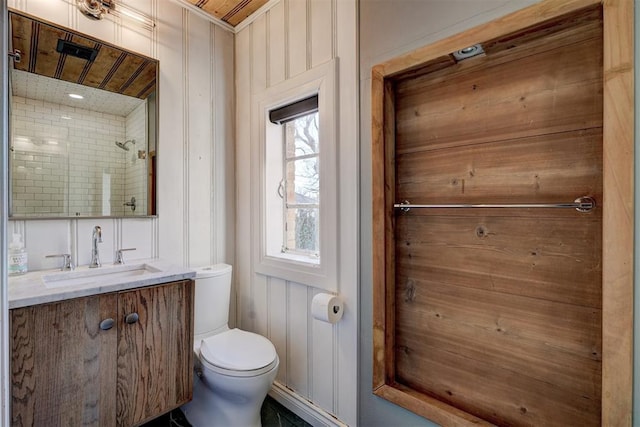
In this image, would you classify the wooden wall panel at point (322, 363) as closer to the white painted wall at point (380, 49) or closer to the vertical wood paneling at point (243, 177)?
the white painted wall at point (380, 49)

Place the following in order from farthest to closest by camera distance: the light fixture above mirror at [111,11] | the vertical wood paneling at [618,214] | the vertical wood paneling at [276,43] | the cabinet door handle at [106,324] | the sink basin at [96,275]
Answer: the vertical wood paneling at [276,43] → the light fixture above mirror at [111,11] → the sink basin at [96,275] → the cabinet door handle at [106,324] → the vertical wood paneling at [618,214]

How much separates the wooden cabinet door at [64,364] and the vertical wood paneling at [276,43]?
1490mm

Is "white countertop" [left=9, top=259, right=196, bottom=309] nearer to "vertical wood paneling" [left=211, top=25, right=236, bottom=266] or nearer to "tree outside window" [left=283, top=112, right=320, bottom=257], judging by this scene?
"vertical wood paneling" [left=211, top=25, right=236, bottom=266]

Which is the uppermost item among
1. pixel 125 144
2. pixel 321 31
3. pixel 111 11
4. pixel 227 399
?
pixel 111 11

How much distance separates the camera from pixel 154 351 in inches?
A: 56.3

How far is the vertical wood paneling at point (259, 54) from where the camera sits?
79.0 inches

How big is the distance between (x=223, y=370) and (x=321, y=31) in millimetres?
1776

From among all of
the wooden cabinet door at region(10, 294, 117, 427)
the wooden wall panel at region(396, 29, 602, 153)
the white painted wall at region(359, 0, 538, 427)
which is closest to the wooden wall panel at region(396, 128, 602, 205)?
the wooden wall panel at region(396, 29, 602, 153)

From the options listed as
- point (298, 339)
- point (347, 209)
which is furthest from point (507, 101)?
point (298, 339)

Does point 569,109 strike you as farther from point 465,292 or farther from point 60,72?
point 60,72

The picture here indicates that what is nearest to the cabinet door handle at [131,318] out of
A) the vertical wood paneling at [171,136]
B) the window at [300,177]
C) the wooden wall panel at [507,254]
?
the vertical wood paneling at [171,136]

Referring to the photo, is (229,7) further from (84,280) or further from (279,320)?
(279,320)

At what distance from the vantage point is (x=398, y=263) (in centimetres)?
143

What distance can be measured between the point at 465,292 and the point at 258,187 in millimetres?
1369
